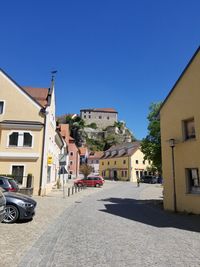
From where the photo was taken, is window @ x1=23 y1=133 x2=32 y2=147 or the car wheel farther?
window @ x1=23 y1=133 x2=32 y2=147

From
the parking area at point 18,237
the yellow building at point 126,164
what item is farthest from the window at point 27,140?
the yellow building at point 126,164

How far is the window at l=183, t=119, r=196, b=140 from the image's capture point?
1492 centimetres

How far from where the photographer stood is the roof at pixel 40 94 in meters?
27.4

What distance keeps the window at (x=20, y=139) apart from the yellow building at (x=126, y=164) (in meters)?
43.6

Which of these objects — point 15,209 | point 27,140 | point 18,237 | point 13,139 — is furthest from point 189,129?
point 13,139

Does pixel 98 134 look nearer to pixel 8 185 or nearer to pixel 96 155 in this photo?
pixel 96 155

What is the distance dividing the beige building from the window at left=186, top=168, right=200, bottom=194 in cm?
1354

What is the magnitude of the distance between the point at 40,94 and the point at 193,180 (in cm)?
2017

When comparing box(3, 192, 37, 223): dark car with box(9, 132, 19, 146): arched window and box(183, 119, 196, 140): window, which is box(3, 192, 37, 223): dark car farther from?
box(9, 132, 19, 146): arched window

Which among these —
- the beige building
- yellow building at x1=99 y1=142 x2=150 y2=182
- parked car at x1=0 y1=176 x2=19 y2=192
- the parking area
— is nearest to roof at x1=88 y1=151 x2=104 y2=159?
yellow building at x1=99 y1=142 x2=150 y2=182

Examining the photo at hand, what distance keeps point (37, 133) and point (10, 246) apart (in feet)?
57.8

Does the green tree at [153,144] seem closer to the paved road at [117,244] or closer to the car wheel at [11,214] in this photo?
the paved road at [117,244]

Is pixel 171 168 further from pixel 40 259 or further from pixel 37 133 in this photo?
pixel 37 133

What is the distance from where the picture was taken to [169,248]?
748 centimetres
